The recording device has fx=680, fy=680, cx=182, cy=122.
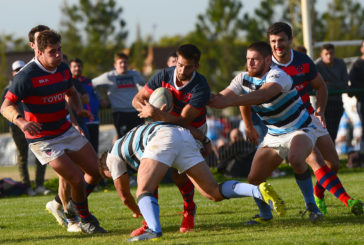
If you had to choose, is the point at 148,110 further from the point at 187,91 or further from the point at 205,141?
the point at 205,141

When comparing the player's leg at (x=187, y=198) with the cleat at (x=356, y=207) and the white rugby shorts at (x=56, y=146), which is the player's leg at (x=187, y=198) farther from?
the cleat at (x=356, y=207)

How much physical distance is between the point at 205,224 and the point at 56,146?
1.81 metres

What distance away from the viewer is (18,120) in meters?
6.70

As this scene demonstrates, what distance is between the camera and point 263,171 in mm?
7219

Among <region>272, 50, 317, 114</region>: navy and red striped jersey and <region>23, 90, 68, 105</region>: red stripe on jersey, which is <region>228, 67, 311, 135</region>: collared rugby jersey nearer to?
<region>272, 50, 317, 114</region>: navy and red striped jersey

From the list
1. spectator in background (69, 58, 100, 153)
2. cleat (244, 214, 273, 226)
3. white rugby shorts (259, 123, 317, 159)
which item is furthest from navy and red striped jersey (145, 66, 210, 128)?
spectator in background (69, 58, 100, 153)

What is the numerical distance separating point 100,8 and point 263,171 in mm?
57585

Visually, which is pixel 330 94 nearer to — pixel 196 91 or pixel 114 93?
pixel 114 93

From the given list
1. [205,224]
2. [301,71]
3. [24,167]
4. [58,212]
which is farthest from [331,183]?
[24,167]

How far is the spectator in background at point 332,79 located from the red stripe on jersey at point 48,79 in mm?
6761

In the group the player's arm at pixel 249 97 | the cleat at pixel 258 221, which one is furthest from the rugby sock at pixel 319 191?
the player's arm at pixel 249 97

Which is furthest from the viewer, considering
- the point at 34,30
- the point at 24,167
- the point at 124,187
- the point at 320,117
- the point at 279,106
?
the point at 24,167

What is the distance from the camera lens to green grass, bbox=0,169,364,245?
20.2 ft

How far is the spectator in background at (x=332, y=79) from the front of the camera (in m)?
12.8
